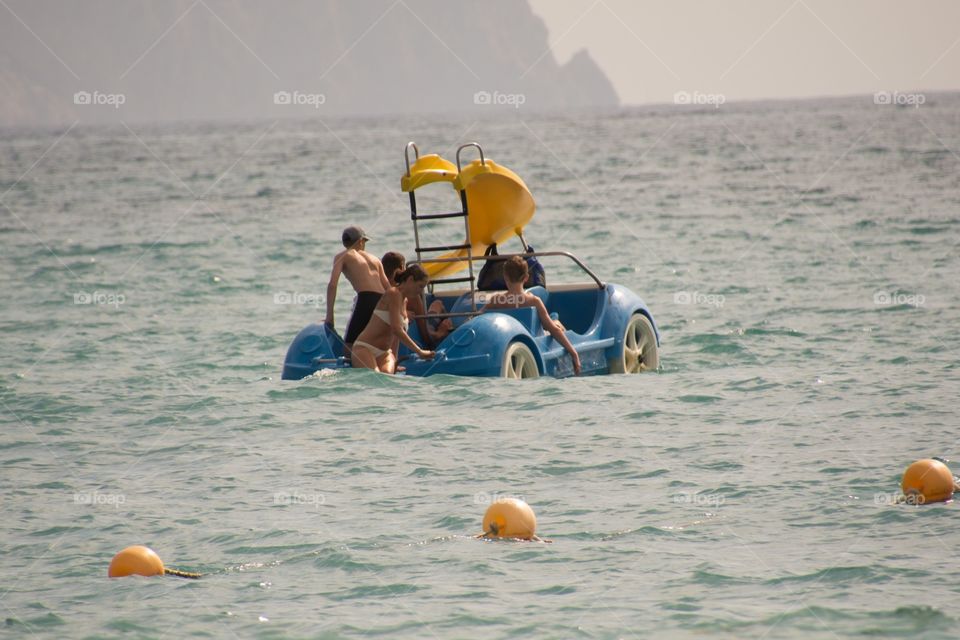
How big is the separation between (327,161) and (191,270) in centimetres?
4019

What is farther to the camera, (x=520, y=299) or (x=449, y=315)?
(x=520, y=299)

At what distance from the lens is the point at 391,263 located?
464 inches

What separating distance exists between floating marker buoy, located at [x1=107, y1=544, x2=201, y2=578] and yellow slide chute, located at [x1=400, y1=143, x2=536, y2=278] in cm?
552

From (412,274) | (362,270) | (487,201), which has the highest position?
(487,201)

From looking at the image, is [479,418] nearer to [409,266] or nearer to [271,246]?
[409,266]

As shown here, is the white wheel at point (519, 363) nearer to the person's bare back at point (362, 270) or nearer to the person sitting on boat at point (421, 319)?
the person sitting on boat at point (421, 319)

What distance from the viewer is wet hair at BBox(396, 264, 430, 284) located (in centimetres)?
1104

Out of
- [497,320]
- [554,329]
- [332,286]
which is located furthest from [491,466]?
[332,286]

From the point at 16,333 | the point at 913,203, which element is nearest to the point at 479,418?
the point at 16,333

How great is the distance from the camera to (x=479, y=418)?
1043cm

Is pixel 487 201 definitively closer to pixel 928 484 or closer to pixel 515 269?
pixel 515 269

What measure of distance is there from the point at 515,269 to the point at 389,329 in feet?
3.86

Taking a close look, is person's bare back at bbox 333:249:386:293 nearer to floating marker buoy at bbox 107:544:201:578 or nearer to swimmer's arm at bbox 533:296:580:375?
swimmer's arm at bbox 533:296:580:375

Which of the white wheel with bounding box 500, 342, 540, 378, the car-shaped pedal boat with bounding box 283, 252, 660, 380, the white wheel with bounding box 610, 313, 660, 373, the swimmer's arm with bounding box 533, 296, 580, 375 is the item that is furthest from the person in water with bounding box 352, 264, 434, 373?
→ the white wheel with bounding box 610, 313, 660, 373
